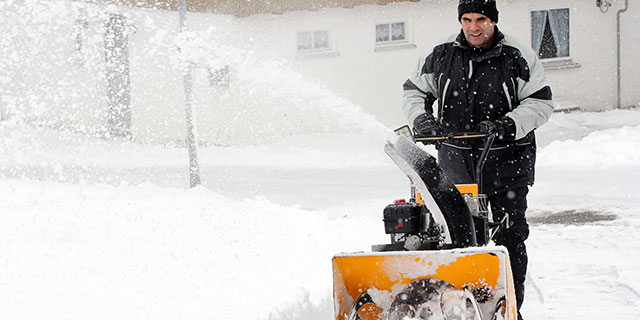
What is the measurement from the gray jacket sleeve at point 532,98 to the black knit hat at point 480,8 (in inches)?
6.4

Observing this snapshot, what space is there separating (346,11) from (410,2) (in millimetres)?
1527

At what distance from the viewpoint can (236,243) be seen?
5.29 metres

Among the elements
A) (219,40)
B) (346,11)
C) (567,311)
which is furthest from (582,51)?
(567,311)

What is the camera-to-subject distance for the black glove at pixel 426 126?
351 centimetres

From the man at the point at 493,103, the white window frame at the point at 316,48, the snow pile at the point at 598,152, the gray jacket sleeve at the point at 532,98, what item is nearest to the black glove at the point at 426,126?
the man at the point at 493,103

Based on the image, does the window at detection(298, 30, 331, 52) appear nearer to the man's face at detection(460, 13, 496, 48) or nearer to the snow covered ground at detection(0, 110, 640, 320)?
the snow covered ground at detection(0, 110, 640, 320)

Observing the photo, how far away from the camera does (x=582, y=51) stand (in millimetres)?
17672

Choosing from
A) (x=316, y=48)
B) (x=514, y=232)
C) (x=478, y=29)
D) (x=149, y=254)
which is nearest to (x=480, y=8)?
(x=478, y=29)

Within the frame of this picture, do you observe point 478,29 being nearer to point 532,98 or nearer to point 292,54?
point 532,98

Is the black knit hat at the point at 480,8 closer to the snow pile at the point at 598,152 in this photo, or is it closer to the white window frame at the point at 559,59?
the snow pile at the point at 598,152

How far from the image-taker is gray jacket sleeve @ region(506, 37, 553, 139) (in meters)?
3.70

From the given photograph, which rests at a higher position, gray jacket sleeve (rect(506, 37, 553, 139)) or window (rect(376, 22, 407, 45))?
window (rect(376, 22, 407, 45))

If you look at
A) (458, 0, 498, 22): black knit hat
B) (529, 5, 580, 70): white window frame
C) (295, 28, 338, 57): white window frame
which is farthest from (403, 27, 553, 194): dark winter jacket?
(529, 5, 580, 70): white window frame

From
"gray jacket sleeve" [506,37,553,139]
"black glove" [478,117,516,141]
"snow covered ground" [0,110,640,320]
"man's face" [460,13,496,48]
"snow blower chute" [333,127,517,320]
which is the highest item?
"man's face" [460,13,496,48]
